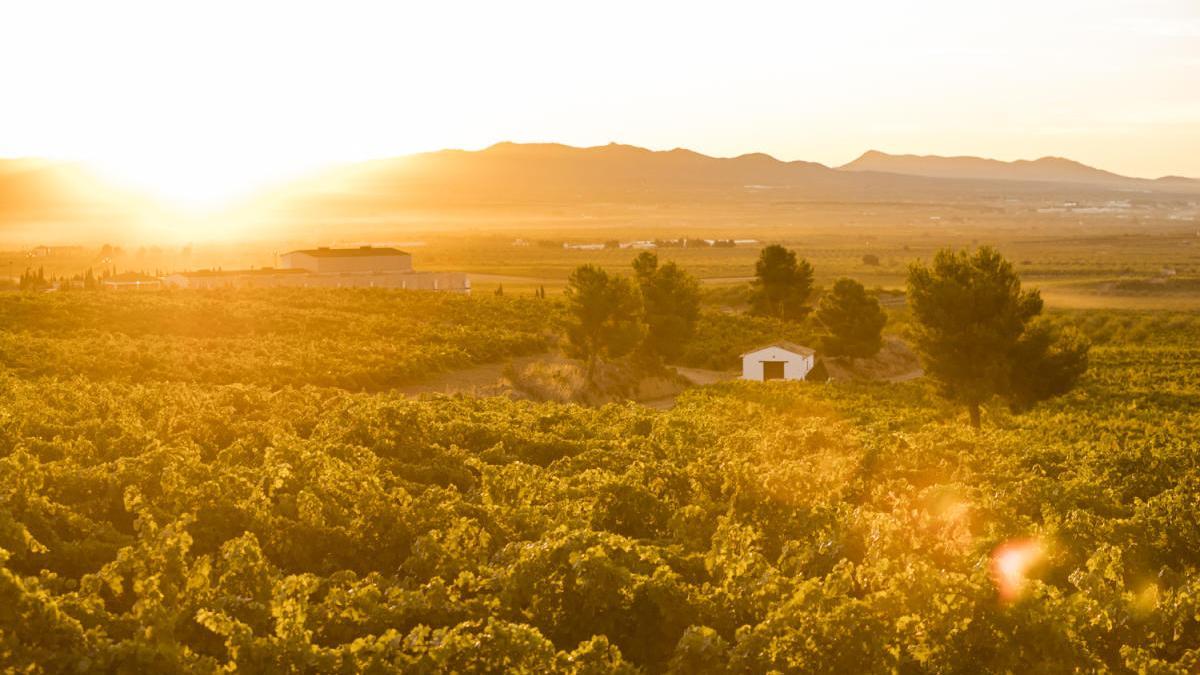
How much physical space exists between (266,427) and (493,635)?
1092 centimetres

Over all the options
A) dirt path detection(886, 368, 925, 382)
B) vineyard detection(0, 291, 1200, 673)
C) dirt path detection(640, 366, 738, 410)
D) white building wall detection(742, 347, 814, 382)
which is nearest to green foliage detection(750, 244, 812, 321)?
dirt path detection(886, 368, 925, 382)

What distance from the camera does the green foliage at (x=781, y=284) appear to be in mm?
66562

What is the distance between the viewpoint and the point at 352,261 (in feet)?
289

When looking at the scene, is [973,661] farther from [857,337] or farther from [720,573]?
[857,337]

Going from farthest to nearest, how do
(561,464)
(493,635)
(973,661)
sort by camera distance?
(561,464) → (973,661) → (493,635)

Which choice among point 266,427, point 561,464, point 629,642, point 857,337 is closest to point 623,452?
point 561,464

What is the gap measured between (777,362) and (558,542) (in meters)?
36.9

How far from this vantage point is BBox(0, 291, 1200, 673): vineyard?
9594 millimetres

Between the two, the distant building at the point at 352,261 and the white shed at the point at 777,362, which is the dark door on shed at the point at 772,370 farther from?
the distant building at the point at 352,261

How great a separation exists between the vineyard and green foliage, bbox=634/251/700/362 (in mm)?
21978

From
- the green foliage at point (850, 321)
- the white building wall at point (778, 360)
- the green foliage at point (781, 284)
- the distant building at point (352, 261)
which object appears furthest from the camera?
the distant building at point (352, 261)

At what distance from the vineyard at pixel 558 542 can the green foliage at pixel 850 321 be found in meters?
29.3

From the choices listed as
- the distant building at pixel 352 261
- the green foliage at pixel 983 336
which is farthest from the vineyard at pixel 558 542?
the distant building at pixel 352 261

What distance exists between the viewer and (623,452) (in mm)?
18859
